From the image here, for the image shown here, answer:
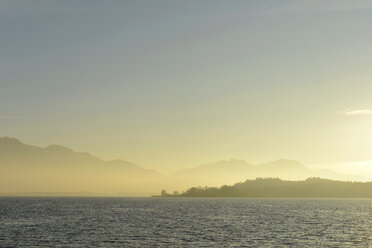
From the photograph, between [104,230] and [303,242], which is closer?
[303,242]

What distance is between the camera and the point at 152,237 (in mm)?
102062

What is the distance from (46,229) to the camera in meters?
118

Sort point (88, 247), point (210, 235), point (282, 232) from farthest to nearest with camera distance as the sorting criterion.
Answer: point (282, 232) < point (210, 235) < point (88, 247)

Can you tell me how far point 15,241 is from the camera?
9312 cm

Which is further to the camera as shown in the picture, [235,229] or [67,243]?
[235,229]

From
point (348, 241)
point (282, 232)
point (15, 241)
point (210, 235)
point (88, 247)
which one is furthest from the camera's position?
point (282, 232)

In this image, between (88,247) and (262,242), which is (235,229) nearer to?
(262,242)

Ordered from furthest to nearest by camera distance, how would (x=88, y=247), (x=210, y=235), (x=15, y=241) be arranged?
(x=210, y=235) < (x=15, y=241) < (x=88, y=247)

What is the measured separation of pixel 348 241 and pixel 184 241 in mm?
36718

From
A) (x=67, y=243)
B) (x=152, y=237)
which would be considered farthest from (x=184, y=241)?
(x=67, y=243)

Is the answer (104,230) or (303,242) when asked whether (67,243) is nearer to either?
(104,230)

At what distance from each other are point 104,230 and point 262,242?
141 ft

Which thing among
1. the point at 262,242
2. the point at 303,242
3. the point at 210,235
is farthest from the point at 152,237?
the point at 303,242

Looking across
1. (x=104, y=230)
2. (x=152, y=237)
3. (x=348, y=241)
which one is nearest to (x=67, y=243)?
(x=152, y=237)
